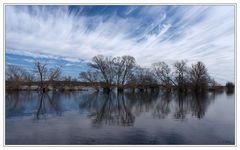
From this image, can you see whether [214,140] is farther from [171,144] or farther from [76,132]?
[76,132]

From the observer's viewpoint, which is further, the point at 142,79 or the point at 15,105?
the point at 142,79

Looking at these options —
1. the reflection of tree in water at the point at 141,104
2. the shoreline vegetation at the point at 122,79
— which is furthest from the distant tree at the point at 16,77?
the reflection of tree in water at the point at 141,104

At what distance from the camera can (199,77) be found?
3044 inches

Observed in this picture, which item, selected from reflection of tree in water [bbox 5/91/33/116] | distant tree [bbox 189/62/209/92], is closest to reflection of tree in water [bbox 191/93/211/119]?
reflection of tree in water [bbox 5/91/33/116]

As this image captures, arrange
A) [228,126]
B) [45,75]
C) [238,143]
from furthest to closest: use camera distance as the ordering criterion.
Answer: [45,75], [228,126], [238,143]

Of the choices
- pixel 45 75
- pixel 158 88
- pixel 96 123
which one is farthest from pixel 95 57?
pixel 96 123

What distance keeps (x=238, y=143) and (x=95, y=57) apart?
67133mm

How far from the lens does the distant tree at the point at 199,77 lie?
7644 cm

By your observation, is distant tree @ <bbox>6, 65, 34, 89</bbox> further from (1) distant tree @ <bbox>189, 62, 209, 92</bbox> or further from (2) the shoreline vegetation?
(1) distant tree @ <bbox>189, 62, 209, 92</bbox>

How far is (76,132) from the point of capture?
442 inches

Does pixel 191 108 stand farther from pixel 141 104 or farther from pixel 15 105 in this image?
pixel 15 105

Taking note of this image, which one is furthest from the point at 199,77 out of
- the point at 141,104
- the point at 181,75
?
the point at 141,104

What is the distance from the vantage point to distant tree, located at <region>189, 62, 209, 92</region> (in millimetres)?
76438

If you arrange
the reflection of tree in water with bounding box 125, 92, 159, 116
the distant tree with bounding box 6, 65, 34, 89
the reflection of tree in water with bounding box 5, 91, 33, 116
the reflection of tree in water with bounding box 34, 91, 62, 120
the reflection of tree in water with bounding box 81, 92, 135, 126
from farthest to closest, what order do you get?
1. the distant tree with bounding box 6, 65, 34, 89
2. the reflection of tree in water with bounding box 125, 92, 159, 116
3. the reflection of tree in water with bounding box 5, 91, 33, 116
4. the reflection of tree in water with bounding box 34, 91, 62, 120
5. the reflection of tree in water with bounding box 81, 92, 135, 126
